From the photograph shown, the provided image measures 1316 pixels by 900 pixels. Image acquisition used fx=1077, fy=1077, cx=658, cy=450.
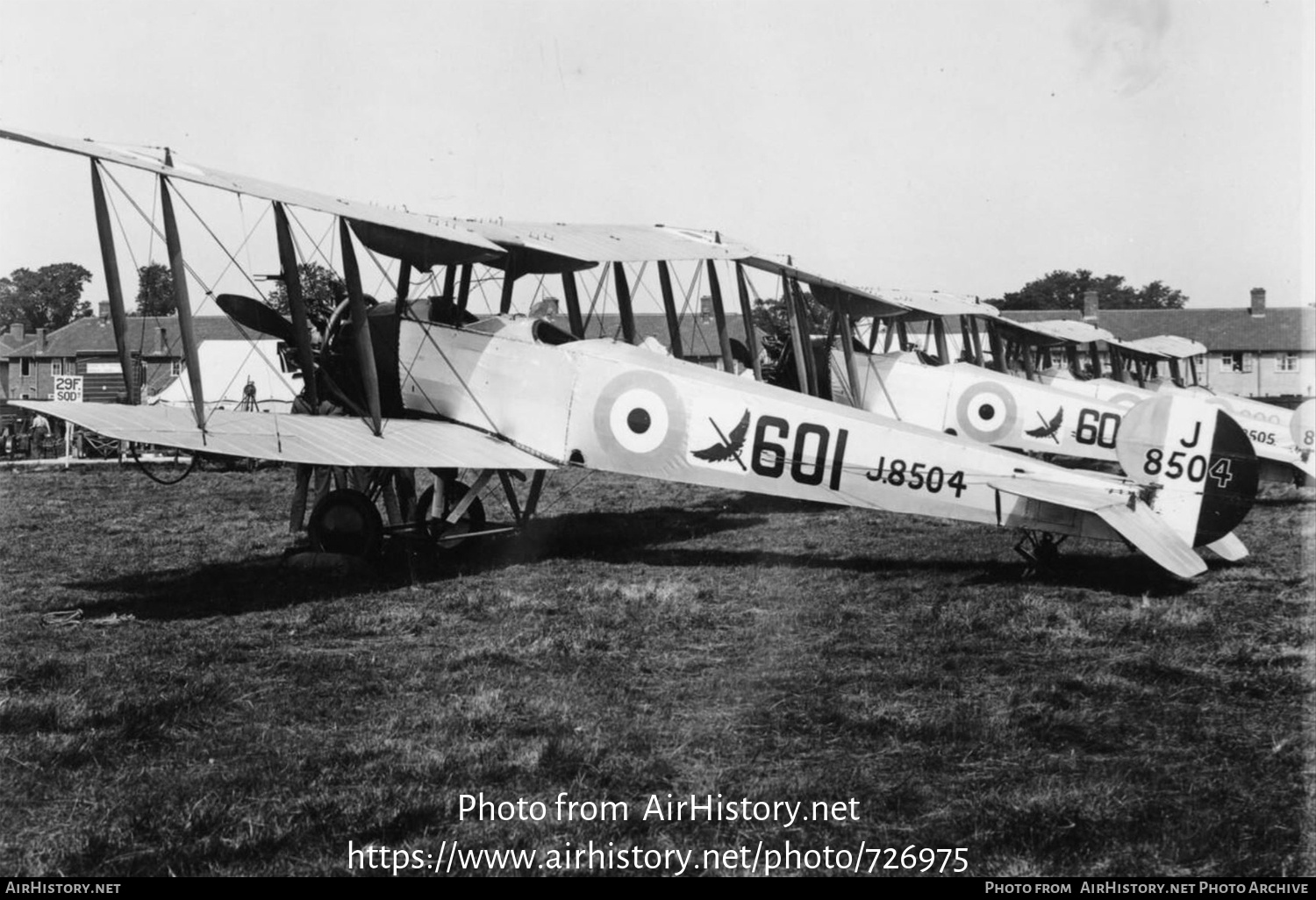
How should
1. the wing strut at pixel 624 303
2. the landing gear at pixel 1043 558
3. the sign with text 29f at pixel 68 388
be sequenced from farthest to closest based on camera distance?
the sign with text 29f at pixel 68 388, the wing strut at pixel 624 303, the landing gear at pixel 1043 558

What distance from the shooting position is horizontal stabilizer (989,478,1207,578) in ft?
20.0

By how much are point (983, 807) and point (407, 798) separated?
179cm

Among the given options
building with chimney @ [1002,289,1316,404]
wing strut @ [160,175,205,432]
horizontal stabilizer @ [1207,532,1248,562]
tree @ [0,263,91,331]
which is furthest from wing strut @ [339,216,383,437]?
tree @ [0,263,91,331]

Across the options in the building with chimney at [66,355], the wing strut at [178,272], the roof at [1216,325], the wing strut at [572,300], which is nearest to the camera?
the wing strut at [178,272]

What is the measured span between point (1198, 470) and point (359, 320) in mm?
5484

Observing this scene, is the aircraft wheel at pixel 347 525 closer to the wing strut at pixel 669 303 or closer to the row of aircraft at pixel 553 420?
the row of aircraft at pixel 553 420

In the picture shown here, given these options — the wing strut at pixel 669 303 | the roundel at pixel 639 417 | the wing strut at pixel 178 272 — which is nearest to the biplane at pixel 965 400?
the wing strut at pixel 669 303

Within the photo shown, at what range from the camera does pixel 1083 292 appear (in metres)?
75.3

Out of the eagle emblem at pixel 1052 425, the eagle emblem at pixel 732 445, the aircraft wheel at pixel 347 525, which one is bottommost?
the aircraft wheel at pixel 347 525

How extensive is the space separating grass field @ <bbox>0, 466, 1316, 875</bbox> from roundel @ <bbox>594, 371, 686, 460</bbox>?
92cm

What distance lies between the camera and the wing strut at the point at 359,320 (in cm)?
723

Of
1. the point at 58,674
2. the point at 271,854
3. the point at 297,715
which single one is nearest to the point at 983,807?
the point at 271,854

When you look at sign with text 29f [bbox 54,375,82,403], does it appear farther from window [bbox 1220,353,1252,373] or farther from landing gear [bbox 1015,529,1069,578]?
window [bbox 1220,353,1252,373]
